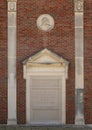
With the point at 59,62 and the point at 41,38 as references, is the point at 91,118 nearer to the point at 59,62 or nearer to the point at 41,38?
the point at 59,62

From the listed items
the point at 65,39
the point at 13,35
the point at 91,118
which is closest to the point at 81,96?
the point at 91,118

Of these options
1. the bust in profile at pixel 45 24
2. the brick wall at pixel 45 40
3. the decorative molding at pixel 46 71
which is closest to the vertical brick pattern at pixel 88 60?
the brick wall at pixel 45 40

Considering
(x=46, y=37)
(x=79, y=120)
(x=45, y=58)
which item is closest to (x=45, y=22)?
(x=46, y=37)

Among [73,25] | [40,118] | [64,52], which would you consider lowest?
[40,118]

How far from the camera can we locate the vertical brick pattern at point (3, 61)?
17.9 meters

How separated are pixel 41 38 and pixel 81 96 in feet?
9.50

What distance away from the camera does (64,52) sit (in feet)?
59.2

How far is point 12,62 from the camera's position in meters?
18.0

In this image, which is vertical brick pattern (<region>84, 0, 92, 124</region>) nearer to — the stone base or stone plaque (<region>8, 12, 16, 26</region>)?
the stone base

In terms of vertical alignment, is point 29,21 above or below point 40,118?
above

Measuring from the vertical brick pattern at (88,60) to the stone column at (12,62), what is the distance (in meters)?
2.93

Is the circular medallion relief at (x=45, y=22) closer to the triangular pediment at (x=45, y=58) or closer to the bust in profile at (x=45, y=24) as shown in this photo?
the bust in profile at (x=45, y=24)

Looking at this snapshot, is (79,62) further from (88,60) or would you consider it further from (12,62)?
(12,62)

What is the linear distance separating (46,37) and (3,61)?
203 cm
